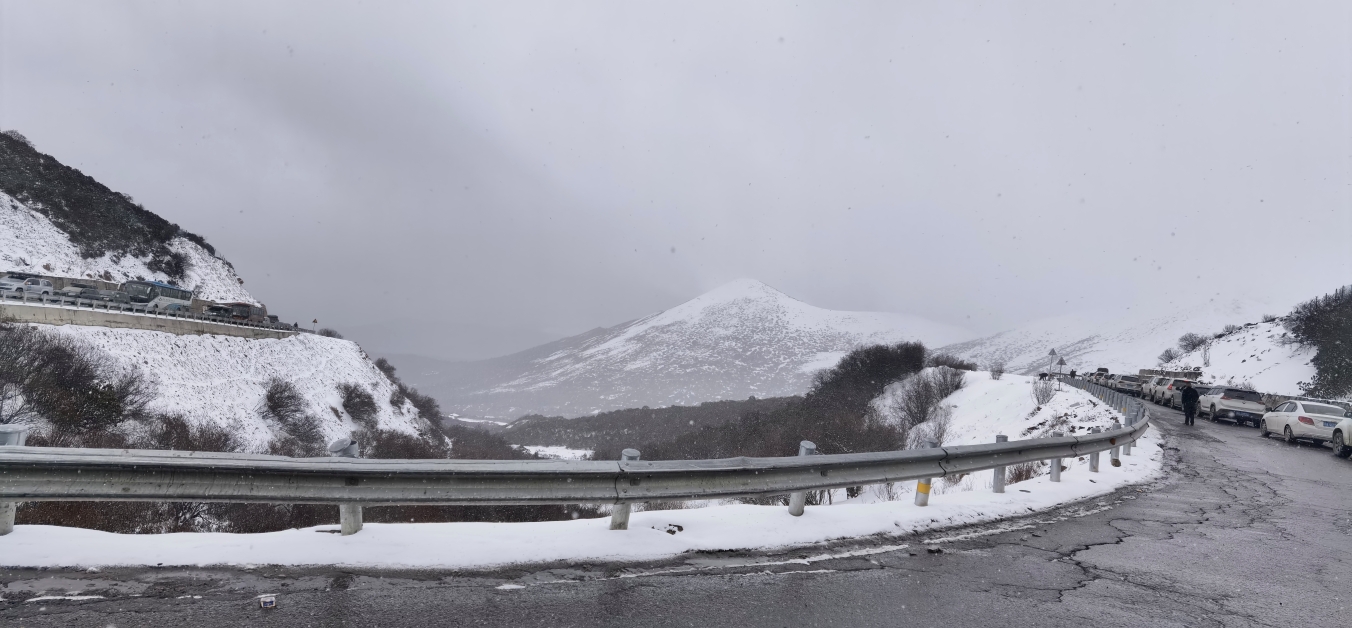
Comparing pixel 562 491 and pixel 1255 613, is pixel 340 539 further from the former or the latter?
pixel 1255 613

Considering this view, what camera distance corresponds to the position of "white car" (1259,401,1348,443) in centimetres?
1652

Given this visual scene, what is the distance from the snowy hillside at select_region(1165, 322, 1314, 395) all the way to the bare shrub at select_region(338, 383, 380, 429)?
70.3 meters

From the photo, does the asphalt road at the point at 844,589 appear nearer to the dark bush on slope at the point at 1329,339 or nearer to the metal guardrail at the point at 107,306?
the metal guardrail at the point at 107,306

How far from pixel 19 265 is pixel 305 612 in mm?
59456

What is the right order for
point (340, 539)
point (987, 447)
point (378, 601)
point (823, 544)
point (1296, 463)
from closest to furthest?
point (378, 601) < point (340, 539) < point (823, 544) < point (987, 447) < point (1296, 463)

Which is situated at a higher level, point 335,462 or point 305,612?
point 335,462

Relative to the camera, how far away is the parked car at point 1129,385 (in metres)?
45.8

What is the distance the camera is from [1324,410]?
56.4ft

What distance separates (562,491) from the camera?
15.1 feet

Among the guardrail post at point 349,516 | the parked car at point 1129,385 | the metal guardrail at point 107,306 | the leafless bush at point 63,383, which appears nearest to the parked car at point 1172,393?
the parked car at point 1129,385

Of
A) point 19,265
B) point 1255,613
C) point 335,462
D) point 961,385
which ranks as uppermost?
point 19,265

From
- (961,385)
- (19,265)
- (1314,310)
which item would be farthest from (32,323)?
(1314,310)

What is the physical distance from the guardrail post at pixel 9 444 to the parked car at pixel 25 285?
41217 mm

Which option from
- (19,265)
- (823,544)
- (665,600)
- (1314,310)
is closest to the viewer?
(665,600)
